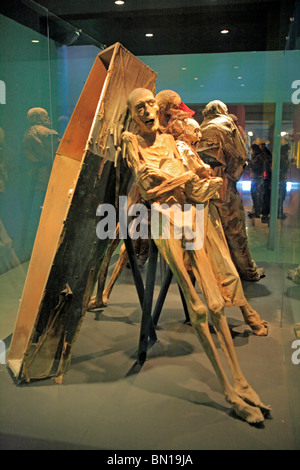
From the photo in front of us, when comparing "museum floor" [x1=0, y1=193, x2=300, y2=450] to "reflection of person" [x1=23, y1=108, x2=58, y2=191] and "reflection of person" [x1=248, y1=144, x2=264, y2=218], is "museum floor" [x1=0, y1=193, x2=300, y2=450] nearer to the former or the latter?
"reflection of person" [x1=23, y1=108, x2=58, y2=191]

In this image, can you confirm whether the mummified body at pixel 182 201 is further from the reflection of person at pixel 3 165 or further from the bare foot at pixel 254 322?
the reflection of person at pixel 3 165

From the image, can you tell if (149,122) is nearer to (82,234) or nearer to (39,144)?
(82,234)

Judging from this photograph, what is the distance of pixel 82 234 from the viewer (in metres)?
2.81

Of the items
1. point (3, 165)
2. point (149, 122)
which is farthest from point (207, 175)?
point (3, 165)

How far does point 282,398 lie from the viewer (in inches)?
108

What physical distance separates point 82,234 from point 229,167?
2.34 m

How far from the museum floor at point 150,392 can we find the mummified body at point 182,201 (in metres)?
0.17

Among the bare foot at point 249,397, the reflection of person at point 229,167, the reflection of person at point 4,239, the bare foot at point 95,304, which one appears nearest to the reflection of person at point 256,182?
the reflection of person at point 229,167

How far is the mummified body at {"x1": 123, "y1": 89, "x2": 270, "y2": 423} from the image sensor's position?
2.55m

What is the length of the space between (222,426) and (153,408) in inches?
16.8

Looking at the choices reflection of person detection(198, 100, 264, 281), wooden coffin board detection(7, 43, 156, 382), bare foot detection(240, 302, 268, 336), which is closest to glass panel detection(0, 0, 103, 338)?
wooden coffin board detection(7, 43, 156, 382)

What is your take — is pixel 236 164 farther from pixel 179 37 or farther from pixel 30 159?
pixel 30 159
